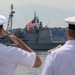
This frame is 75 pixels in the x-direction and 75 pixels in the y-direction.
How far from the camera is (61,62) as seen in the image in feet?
10.4

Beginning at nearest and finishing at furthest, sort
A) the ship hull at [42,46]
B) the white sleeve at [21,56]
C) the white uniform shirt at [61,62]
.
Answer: the white uniform shirt at [61,62]
the white sleeve at [21,56]
the ship hull at [42,46]

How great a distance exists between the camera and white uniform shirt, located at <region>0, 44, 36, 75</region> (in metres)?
3.41

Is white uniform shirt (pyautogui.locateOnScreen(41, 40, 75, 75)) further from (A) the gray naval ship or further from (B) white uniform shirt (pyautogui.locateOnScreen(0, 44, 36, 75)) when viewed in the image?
(A) the gray naval ship

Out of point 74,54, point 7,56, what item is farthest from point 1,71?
point 74,54

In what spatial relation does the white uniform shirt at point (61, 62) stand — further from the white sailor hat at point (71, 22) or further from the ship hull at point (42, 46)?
the ship hull at point (42, 46)

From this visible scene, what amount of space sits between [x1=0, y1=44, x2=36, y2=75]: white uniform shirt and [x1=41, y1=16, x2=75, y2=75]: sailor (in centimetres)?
31

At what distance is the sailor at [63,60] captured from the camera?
3.15 meters

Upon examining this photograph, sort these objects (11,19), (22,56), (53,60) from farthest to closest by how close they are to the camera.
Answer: (11,19)
(22,56)
(53,60)

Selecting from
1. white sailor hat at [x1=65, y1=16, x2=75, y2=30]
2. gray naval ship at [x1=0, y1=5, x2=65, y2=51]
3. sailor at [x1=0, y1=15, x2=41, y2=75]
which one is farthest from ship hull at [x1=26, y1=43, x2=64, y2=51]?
white sailor hat at [x1=65, y1=16, x2=75, y2=30]

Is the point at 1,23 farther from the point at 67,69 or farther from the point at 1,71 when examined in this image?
the point at 67,69

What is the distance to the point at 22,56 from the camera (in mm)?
3414

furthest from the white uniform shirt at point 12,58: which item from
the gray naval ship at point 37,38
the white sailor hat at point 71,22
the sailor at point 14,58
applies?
the gray naval ship at point 37,38

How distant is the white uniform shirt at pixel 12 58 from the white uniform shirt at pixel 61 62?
12.4 inches

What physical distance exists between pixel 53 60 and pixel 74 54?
0.58 feet
